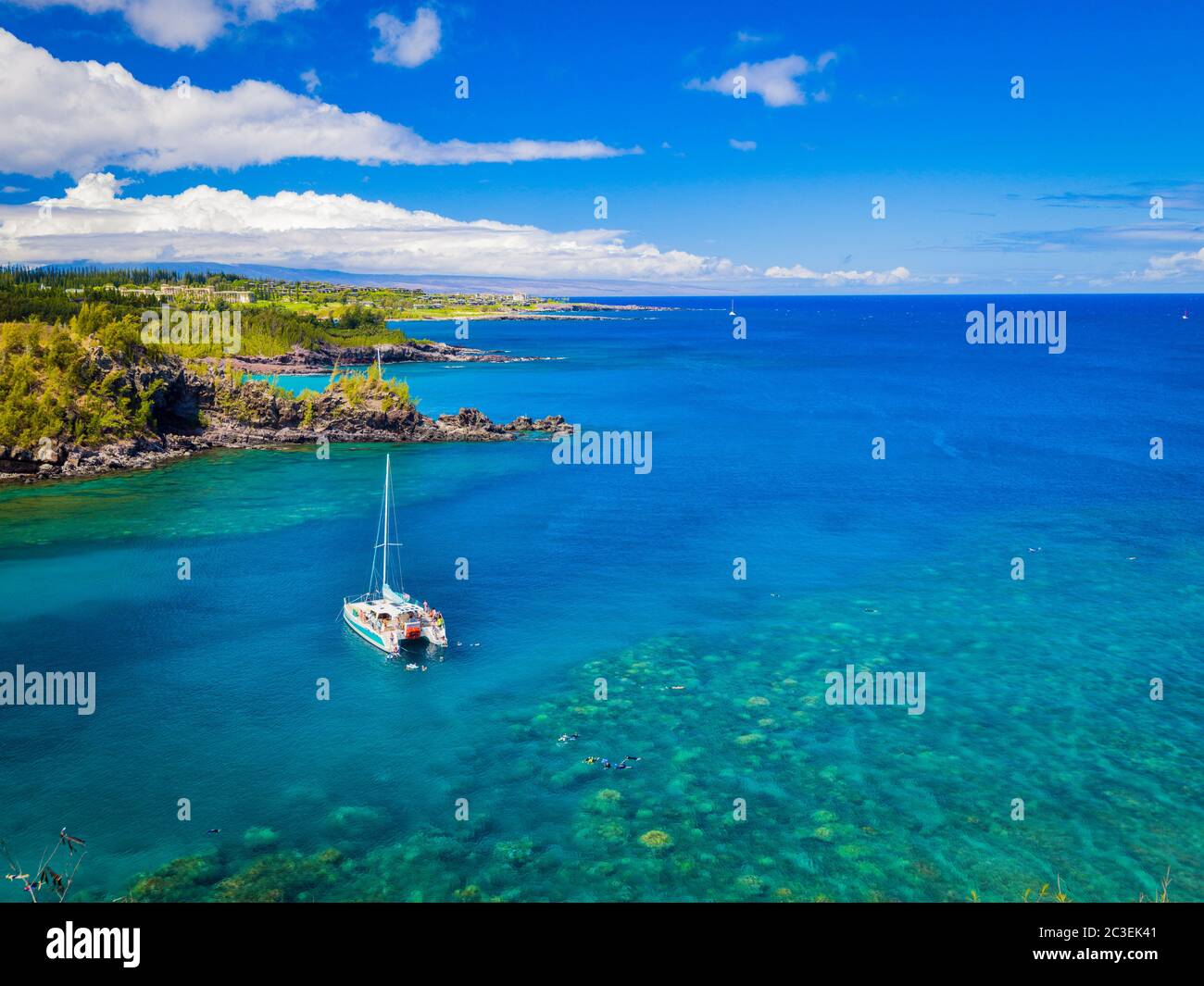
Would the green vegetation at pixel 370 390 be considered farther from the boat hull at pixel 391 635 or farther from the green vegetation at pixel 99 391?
the boat hull at pixel 391 635

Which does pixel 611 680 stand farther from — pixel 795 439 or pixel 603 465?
pixel 795 439

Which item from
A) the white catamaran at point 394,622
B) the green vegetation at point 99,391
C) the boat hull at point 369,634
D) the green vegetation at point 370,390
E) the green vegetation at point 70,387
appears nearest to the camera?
the boat hull at point 369,634

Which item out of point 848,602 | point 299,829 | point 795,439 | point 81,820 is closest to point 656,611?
point 848,602

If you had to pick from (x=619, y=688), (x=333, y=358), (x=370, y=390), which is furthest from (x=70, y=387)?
(x=333, y=358)

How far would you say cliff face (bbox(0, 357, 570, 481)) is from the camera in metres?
97.3

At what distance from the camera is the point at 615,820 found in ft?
104

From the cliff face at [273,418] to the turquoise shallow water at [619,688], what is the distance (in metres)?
14.6

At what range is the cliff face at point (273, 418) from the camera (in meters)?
97.3

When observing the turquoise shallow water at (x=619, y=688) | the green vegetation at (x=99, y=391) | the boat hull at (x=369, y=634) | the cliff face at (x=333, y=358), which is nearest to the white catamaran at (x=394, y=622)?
the boat hull at (x=369, y=634)

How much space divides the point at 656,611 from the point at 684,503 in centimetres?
2729

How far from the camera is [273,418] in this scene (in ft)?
349

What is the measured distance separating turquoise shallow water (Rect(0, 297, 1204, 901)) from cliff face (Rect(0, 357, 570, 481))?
1462cm

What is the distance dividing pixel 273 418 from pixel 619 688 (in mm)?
78930

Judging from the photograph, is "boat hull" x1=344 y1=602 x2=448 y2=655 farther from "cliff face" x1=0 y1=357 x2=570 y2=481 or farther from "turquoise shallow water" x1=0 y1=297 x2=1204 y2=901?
"cliff face" x1=0 y1=357 x2=570 y2=481
